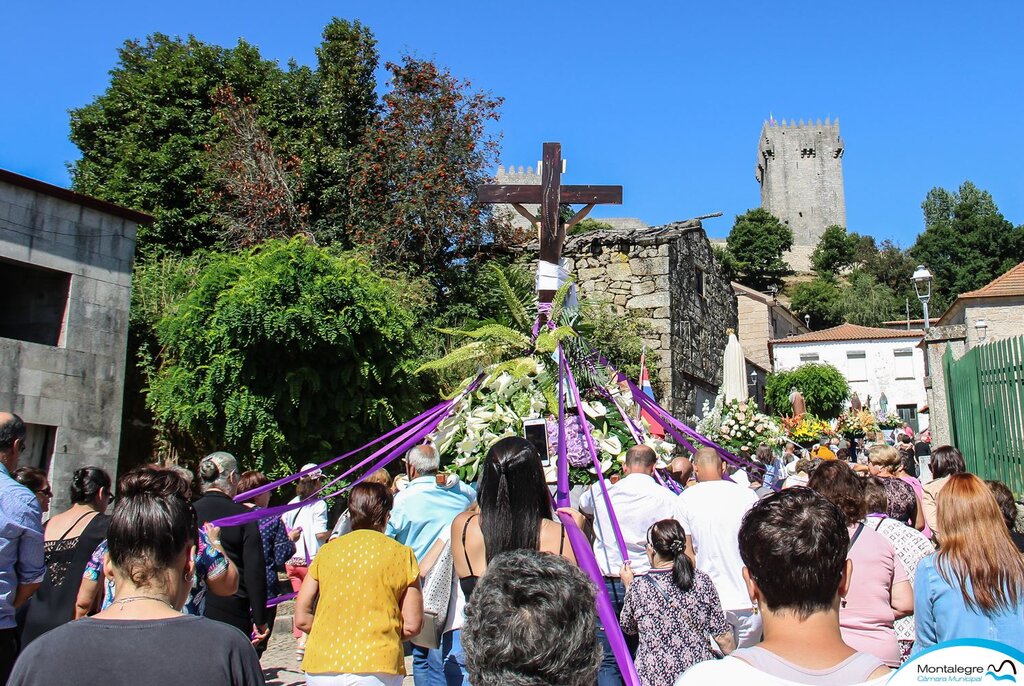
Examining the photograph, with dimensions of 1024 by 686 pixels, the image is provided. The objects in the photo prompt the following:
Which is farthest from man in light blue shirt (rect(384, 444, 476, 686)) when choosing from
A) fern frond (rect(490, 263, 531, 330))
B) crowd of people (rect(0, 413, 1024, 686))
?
fern frond (rect(490, 263, 531, 330))

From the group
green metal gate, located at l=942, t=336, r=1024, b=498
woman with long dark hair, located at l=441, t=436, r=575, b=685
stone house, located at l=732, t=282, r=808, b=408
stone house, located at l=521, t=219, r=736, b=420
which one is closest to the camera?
woman with long dark hair, located at l=441, t=436, r=575, b=685

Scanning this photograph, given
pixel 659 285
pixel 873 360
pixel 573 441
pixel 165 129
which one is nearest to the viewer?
pixel 573 441

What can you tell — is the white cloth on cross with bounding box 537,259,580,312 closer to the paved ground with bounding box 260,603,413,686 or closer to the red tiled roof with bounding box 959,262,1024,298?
the paved ground with bounding box 260,603,413,686

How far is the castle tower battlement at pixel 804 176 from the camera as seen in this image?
283 ft

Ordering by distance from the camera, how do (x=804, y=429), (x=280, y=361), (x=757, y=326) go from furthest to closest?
(x=757, y=326) → (x=804, y=429) → (x=280, y=361)

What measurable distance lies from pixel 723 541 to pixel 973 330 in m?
12.3

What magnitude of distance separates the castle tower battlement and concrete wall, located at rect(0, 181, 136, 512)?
269ft

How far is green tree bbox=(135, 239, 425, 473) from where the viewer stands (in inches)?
447

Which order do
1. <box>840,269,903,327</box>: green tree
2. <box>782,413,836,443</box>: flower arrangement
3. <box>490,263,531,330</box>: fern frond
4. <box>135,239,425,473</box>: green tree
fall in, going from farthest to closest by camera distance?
<box>840,269,903,327</box>: green tree, <box>782,413,836,443</box>: flower arrangement, <box>135,239,425,473</box>: green tree, <box>490,263,531,330</box>: fern frond

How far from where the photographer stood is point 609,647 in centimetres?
448

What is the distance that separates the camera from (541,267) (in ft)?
21.3

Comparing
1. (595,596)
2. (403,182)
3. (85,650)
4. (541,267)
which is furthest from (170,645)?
(403,182)

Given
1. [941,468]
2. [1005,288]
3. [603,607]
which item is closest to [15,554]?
[603,607]

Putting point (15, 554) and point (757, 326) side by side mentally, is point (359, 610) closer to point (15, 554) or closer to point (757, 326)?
point (15, 554)
